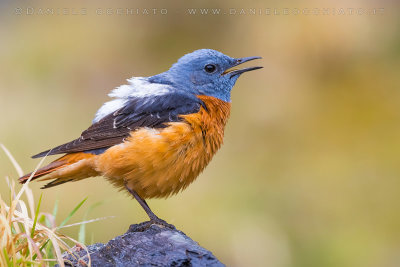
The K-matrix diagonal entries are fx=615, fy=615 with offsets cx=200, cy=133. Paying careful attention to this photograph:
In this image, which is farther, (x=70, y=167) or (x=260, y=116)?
(x=260, y=116)

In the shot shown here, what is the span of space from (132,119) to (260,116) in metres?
4.41

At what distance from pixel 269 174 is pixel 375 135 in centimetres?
182

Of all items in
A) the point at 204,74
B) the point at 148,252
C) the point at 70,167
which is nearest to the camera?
the point at 148,252

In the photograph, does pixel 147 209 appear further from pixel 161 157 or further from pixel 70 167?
pixel 70 167

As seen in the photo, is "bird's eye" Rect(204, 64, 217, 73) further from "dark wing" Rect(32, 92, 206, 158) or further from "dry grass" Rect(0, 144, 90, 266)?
"dry grass" Rect(0, 144, 90, 266)

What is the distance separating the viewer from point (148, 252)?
4.36 meters

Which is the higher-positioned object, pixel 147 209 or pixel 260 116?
pixel 147 209

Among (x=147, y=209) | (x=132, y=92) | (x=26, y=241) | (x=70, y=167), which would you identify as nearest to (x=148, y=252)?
(x=26, y=241)

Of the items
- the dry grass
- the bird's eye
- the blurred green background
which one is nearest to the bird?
the bird's eye

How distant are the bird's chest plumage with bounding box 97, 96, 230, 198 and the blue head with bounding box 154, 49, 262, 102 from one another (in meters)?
0.61

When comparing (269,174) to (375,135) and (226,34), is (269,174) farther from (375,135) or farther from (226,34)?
(226,34)

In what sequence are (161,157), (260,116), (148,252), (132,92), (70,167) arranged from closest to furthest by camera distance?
(148,252)
(161,157)
(70,167)
(132,92)
(260,116)

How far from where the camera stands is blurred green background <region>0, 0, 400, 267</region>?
25.5ft

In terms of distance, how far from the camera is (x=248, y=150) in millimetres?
9203
